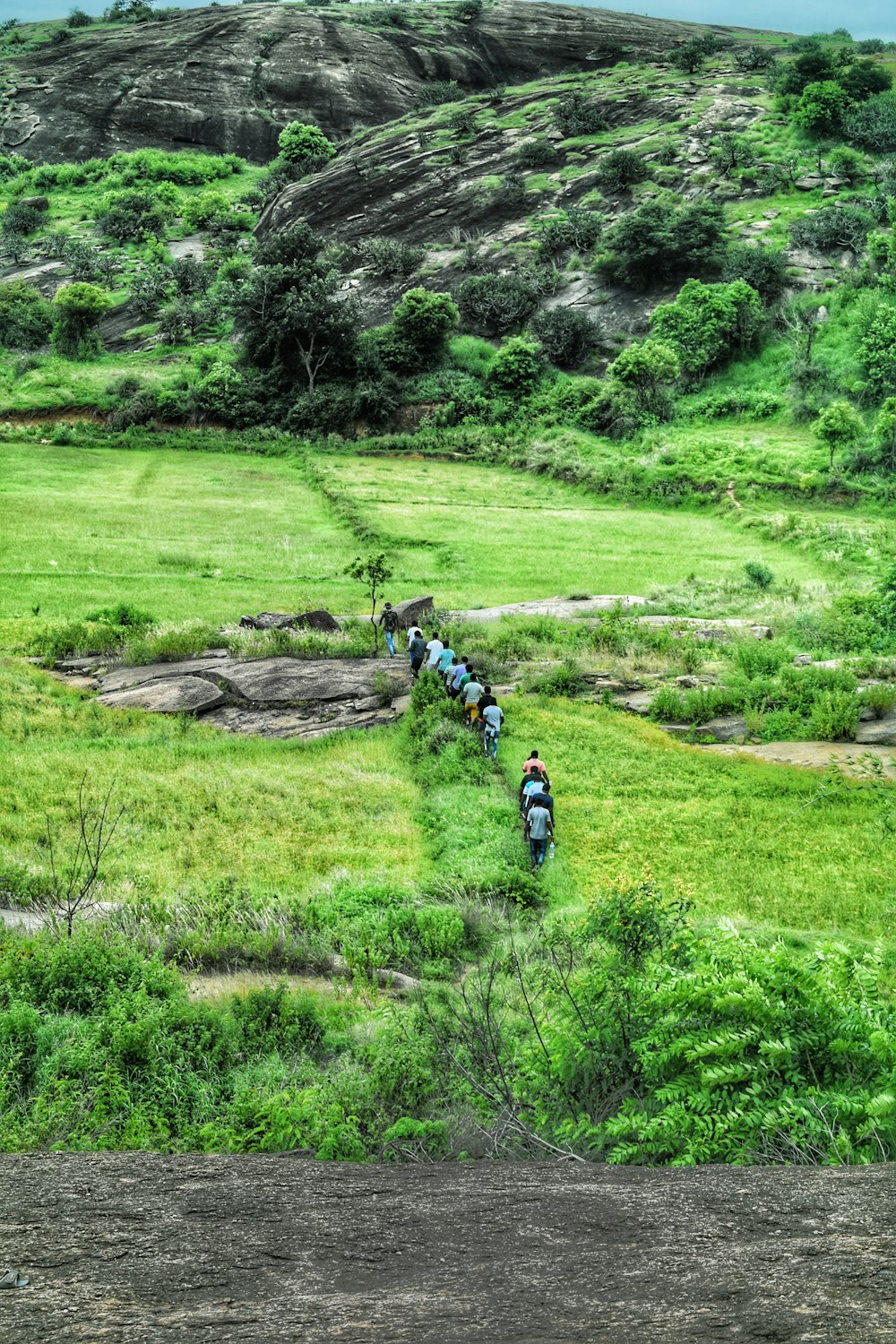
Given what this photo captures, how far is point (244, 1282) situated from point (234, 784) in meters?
14.2

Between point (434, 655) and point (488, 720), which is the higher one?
point (434, 655)

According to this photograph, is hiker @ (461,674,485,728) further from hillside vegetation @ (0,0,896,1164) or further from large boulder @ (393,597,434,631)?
large boulder @ (393,597,434,631)

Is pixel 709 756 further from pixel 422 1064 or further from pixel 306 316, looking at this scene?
pixel 306 316

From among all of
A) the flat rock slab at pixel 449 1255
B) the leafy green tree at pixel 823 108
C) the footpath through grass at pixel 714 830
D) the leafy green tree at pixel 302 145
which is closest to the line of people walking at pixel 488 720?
the footpath through grass at pixel 714 830

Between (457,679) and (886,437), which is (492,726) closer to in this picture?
(457,679)

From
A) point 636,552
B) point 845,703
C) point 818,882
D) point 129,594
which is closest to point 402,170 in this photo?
point 636,552

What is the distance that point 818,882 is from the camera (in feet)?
43.9

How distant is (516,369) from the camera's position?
61.2m

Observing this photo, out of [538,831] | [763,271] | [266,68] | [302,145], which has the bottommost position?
[538,831]

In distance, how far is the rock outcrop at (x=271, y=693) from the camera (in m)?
21.2

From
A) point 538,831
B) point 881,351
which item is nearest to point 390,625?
point 538,831

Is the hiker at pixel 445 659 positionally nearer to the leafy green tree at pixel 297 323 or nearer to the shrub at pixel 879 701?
the shrub at pixel 879 701

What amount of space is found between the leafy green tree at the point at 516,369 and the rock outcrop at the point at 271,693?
139 feet

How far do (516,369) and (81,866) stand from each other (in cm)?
5386
